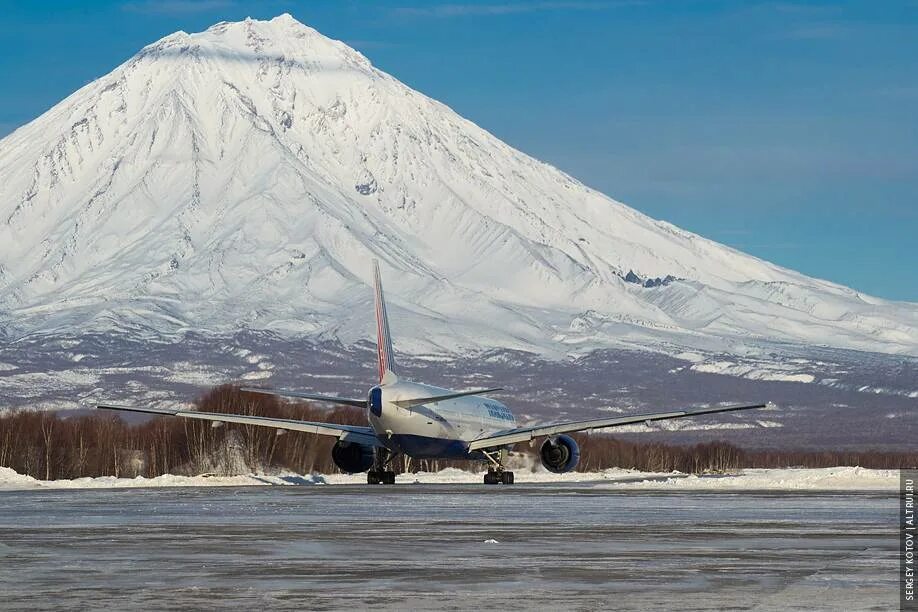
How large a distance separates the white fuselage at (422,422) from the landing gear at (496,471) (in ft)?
3.40

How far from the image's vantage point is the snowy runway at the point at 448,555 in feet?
70.3

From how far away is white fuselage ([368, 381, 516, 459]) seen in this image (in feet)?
214

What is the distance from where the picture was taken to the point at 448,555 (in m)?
27.8

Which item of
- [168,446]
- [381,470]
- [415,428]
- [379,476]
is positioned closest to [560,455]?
[415,428]

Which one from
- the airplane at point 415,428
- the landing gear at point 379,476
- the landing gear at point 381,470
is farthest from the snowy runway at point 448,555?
the landing gear at point 379,476

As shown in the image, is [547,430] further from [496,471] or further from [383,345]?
[383,345]

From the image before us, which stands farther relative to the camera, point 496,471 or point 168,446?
point 168,446

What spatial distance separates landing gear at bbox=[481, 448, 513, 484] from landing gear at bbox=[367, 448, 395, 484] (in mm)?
4075

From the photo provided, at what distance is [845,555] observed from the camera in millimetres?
27609

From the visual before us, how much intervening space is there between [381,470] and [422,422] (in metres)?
4.53

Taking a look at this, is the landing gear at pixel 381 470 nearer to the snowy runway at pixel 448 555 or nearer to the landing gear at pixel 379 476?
the landing gear at pixel 379 476

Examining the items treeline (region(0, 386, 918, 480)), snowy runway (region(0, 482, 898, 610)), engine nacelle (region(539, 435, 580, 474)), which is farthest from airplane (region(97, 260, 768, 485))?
treeline (region(0, 386, 918, 480))

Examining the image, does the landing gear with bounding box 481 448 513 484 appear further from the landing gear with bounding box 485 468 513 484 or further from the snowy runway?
the snowy runway

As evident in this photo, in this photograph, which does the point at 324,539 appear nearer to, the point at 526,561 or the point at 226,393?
the point at 526,561
